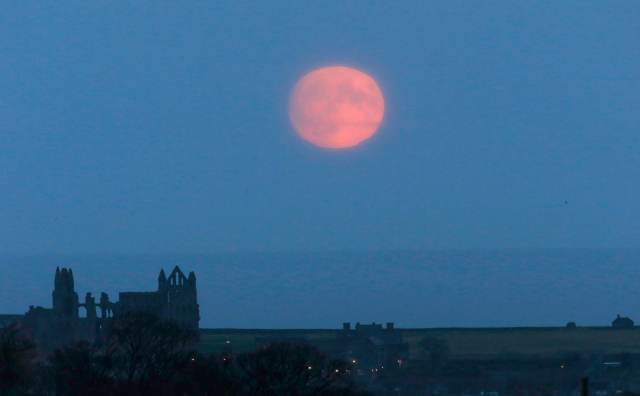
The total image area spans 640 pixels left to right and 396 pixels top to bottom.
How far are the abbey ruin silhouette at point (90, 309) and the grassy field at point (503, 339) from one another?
9.56 ft

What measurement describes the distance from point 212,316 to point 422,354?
74493mm

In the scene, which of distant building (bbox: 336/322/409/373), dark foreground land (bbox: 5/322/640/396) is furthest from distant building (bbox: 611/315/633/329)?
distant building (bbox: 336/322/409/373)

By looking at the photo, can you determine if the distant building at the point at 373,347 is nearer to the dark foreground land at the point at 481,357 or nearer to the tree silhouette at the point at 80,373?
the dark foreground land at the point at 481,357

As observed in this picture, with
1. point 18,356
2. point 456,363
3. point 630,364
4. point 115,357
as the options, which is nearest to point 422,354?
point 456,363

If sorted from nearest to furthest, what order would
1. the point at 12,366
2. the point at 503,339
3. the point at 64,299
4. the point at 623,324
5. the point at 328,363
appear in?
the point at 12,366 → the point at 328,363 → the point at 64,299 → the point at 503,339 → the point at 623,324

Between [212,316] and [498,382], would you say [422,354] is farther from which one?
[212,316]

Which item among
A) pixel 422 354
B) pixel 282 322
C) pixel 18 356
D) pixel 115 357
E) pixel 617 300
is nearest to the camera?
pixel 18 356

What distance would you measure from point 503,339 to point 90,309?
100ft

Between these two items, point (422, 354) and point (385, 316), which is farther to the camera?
point (385, 316)

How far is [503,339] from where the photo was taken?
352 feet

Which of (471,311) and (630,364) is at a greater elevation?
(471,311)

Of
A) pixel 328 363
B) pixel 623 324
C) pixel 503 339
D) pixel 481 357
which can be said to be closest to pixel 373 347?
pixel 481 357

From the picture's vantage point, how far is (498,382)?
7462 centimetres

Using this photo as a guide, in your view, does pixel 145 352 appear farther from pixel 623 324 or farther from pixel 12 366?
pixel 623 324
